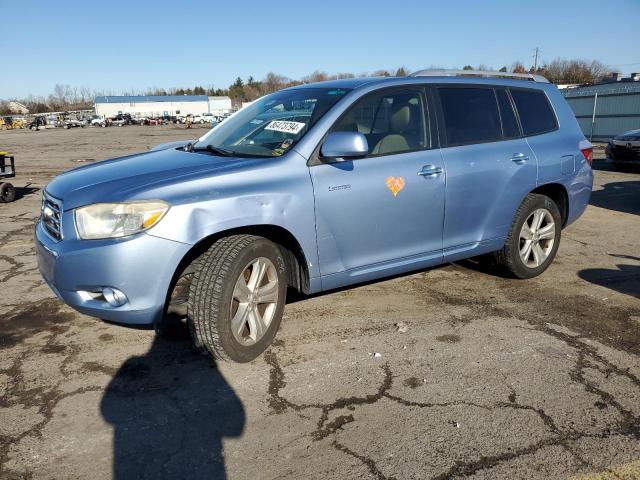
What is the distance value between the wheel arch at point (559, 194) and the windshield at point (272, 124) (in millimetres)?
2386

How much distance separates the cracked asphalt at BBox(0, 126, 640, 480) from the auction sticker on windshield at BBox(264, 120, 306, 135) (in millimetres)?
1490

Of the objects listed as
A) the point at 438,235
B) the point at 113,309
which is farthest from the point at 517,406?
the point at 113,309

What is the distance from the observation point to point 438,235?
4.16 metres

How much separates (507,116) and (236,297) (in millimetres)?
3077

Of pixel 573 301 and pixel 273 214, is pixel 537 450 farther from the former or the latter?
pixel 573 301

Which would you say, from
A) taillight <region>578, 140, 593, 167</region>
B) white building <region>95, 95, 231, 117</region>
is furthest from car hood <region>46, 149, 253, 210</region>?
white building <region>95, 95, 231, 117</region>

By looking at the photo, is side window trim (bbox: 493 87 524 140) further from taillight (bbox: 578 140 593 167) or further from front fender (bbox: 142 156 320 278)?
front fender (bbox: 142 156 320 278)

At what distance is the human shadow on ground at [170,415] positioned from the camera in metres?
2.43

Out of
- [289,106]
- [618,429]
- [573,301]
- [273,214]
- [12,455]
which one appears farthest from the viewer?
[573,301]

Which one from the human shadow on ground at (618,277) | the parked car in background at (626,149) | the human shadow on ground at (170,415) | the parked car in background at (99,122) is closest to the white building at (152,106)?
the parked car in background at (99,122)

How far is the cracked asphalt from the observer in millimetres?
2457

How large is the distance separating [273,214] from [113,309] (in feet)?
3.64

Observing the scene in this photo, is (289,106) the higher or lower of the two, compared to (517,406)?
higher

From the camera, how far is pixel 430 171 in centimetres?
399
